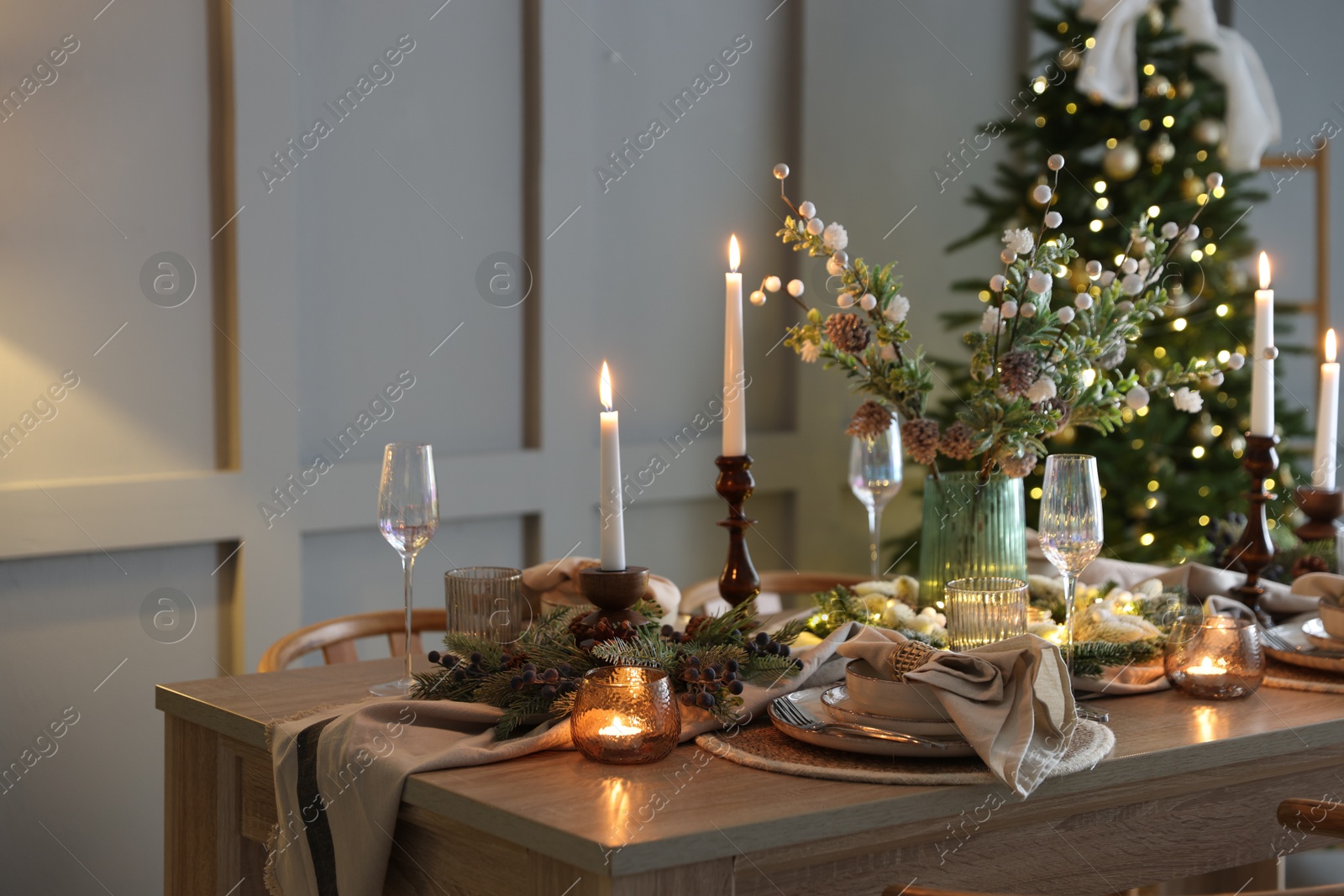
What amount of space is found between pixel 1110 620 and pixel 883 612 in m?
0.29

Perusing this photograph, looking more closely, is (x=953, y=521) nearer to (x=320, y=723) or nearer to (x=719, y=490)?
(x=719, y=490)

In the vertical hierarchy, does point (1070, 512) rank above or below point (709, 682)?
above

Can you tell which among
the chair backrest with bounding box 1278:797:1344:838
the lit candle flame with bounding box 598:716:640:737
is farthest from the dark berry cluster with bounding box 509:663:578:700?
the chair backrest with bounding box 1278:797:1344:838

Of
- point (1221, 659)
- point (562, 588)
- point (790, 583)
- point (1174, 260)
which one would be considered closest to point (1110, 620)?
point (1221, 659)

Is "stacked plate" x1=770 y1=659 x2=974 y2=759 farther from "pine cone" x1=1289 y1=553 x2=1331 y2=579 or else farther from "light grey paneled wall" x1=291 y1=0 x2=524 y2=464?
"light grey paneled wall" x1=291 y1=0 x2=524 y2=464

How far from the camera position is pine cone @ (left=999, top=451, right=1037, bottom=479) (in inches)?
67.3

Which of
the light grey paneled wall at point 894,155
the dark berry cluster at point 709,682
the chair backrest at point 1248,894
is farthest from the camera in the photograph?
the light grey paneled wall at point 894,155

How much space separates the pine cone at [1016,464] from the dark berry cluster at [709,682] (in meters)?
0.50

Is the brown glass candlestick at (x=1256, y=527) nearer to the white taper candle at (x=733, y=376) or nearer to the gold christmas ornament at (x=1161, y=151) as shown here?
the white taper candle at (x=733, y=376)

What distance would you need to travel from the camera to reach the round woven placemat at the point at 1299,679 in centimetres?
161

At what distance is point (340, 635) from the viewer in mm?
2230

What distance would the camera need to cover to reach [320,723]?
1.37 metres

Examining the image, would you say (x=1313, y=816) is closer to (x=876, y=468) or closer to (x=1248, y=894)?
(x=1248, y=894)

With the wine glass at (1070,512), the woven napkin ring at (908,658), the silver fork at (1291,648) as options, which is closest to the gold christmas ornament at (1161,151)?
the silver fork at (1291,648)
